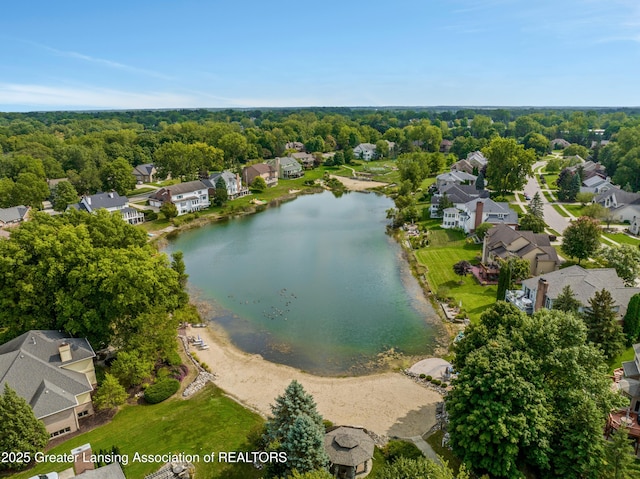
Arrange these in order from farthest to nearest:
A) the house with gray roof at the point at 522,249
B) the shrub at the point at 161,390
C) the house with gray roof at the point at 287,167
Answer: the house with gray roof at the point at 287,167 < the house with gray roof at the point at 522,249 < the shrub at the point at 161,390

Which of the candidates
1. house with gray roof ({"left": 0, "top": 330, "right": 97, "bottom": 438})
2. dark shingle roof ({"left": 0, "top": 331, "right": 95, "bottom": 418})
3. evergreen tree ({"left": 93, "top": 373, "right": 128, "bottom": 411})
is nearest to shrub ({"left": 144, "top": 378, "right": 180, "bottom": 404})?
evergreen tree ({"left": 93, "top": 373, "right": 128, "bottom": 411})

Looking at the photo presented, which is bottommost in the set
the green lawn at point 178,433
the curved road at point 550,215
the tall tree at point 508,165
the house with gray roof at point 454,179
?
the green lawn at point 178,433

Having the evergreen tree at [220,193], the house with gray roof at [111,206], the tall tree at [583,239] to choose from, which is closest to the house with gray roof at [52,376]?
the house with gray roof at [111,206]

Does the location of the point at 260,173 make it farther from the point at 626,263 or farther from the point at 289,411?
the point at 289,411

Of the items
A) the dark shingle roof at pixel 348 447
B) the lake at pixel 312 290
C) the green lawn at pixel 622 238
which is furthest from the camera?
the green lawn at pixel 622 238

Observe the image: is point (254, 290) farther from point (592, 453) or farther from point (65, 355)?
point (592, 453)

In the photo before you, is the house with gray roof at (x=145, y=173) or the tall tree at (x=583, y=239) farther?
the house with gray roof at (x=145, y=173)

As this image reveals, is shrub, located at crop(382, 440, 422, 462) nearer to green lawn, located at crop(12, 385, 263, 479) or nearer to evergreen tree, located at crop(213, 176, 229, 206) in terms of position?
green lawn, located at crop(12, 385, 263, 479)

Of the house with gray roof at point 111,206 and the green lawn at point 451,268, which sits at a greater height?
the house with gray roof at point 111,206

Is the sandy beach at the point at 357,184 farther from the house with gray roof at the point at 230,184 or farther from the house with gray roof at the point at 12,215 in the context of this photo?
the house with gray roof at the point at 12,215
